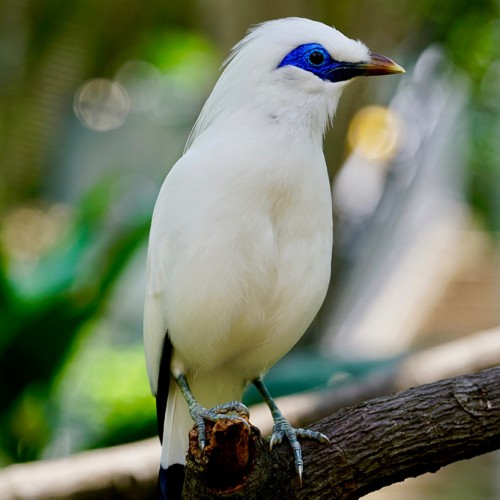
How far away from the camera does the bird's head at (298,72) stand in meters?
2.81

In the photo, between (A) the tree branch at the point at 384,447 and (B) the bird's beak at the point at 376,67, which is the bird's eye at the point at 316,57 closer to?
(B) the bird's beak at the point at 376,67

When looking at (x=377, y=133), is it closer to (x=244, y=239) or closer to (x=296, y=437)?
(x=244, y=239)

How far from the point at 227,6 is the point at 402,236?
7.27 ft

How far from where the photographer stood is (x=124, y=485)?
12.2ft

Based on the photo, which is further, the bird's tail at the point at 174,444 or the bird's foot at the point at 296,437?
the bird's tail at the point at 174,444

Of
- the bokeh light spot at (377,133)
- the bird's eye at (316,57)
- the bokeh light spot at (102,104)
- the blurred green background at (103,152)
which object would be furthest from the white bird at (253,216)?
the bokeh light spot at (102,104)

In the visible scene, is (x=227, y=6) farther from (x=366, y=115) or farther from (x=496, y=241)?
(x=496, y=241)

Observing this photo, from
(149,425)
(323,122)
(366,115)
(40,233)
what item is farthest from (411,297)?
(323,122)

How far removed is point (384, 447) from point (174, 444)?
0.89 metres

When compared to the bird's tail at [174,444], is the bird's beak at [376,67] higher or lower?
higher

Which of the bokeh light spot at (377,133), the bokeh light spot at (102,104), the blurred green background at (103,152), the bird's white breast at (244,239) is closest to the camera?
the bird's white breast at (244,239)

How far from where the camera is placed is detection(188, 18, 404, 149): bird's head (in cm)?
281

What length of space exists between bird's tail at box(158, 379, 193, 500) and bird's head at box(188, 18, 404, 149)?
0.96 m

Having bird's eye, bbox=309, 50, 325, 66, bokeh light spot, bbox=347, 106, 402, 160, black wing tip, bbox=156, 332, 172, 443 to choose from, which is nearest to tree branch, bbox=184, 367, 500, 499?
black wing tip, bbox=156, 332, 172, 443
